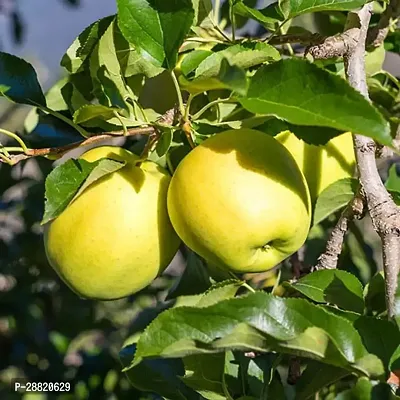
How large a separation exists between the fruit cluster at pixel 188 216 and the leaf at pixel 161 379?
0.13 m

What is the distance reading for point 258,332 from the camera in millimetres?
579

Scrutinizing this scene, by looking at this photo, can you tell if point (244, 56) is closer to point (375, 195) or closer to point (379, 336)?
point (375, 195)

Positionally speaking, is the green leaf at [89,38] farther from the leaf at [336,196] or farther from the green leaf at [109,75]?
the leaf at [336,196]

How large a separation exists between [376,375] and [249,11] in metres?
0.44

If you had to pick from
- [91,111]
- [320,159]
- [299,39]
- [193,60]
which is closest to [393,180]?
[320,159]

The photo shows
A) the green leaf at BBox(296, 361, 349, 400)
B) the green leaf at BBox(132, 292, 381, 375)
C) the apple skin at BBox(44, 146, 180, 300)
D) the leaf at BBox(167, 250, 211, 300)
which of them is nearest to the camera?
the green leaf at BBox(132, 292, 381, 375)

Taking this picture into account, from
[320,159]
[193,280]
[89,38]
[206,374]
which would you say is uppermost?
[89,38]

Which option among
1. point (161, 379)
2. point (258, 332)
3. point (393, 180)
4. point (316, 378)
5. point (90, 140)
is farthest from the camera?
point (393, 180)

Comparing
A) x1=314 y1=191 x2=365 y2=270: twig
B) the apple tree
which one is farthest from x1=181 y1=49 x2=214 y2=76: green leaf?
x1=314 y1=191 x2=365 y2=270: twig

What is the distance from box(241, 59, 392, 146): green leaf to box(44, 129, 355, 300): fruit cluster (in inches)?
4.1

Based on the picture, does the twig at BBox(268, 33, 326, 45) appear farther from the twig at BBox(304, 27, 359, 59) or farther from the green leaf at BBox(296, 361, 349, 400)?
the green leaf at BBox(296, 361, 349, 400)

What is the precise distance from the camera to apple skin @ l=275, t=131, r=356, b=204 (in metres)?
0.96

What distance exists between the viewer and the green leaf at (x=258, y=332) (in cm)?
58

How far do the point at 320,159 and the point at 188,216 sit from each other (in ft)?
0.93
